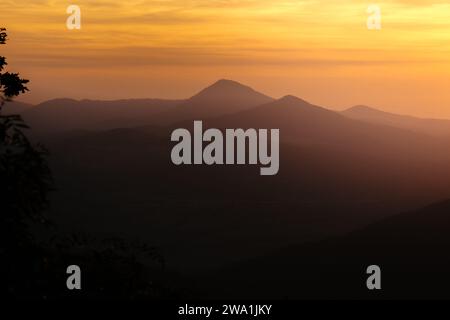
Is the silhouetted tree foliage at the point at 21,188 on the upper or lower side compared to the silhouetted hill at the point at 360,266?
lower

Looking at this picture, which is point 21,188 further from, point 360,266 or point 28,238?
point 360,266

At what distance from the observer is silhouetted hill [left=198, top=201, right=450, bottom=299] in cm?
12025

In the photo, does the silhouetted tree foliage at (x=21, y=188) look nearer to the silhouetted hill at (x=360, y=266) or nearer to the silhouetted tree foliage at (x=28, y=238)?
the silhouetted tree foliage at (x=28, y=238)

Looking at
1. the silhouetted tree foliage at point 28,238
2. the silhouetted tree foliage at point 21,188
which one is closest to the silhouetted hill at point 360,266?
the silhouetted tree foliage at point 28,238

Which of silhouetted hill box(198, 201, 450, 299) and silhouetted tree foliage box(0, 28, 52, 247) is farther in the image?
silhouetted hill box(198, 201, 450, 299)

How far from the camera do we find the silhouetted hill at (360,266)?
120250mm

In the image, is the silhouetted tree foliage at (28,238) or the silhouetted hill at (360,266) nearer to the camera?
the silhouetted tree foliage at (28,238)

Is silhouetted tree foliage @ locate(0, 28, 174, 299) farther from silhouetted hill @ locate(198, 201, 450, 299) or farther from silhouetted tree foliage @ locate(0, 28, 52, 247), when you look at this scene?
silhouetted hill @ locate(198, 201, 450, 299)

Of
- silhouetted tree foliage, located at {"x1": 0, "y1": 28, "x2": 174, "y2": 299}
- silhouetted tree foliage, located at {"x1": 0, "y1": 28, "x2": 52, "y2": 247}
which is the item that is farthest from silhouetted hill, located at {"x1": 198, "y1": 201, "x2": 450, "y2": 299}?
silhouetted tree foliage, located at {"x1": 0, "y1": 28, "x2": 52, "y2": 247}

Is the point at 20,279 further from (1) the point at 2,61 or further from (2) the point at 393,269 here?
(2) the point at 393,269

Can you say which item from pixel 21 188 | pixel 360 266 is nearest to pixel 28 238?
pixel 21 188

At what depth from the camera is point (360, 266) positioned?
5640 inches

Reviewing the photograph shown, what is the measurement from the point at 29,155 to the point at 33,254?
82.9 inches
